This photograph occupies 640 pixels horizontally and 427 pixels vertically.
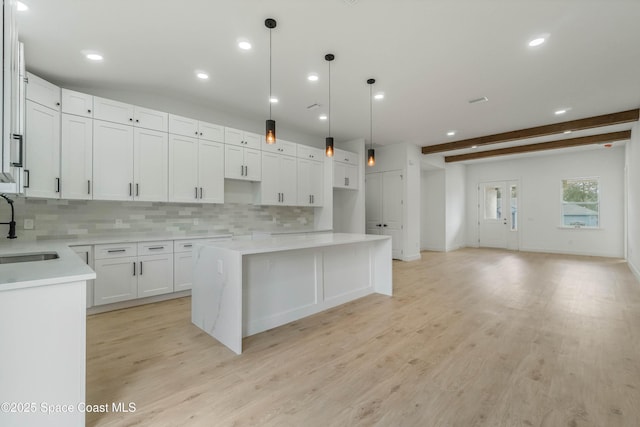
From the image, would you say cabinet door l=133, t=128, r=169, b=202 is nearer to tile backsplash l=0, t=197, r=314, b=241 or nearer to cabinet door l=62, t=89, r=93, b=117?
tile backsplash l=0, t=197, r=314, b=241

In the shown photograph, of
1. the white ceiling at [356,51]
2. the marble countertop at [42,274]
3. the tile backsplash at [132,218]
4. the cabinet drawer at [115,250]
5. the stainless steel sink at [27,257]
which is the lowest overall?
the cabinet drawer at [115,250]

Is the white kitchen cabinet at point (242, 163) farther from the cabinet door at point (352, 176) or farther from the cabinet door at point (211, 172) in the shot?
the cabinet door at point (352, 176)

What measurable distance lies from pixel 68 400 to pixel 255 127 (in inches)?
185

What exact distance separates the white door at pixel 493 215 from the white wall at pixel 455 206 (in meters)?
0.51

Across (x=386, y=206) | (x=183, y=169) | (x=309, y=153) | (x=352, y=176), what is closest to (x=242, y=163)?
(x=183, y=169)

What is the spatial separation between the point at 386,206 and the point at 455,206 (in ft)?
10.4

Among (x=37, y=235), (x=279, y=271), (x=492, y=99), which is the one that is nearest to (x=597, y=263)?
(x=492, y=99)

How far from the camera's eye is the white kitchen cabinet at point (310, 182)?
18.7 feet

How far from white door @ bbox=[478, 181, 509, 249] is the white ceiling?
4762 mm

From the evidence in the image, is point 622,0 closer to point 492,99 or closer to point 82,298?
point 492,99

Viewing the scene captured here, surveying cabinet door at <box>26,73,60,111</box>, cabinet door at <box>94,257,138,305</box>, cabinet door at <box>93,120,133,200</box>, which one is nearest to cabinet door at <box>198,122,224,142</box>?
cabinet door at <box>93,120,133,200</box>

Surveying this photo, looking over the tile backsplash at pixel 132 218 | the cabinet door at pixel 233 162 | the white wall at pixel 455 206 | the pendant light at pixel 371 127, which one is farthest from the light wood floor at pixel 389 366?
the white wall at pixel 455 206

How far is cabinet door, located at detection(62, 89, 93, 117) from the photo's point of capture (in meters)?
3.33

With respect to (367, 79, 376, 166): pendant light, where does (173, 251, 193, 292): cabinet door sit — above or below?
below
